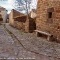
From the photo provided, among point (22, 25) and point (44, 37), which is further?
point (22, 25)

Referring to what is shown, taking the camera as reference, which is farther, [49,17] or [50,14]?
[49,17]

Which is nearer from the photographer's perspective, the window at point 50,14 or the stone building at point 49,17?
the stone building at point 49,17

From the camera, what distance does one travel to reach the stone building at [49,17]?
10.8m

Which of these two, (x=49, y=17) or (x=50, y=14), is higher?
(x=50, y=14)

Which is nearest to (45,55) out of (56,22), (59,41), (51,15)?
(59,41)

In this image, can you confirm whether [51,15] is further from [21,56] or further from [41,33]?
[21,56]

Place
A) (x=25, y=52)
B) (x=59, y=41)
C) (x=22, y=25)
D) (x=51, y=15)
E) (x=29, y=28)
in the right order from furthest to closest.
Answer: (x=22, y=25), (x=29, y=28), (x=51, y=15), (x=59, y=41), (x=25, y=52)

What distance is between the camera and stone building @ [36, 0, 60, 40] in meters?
10.8

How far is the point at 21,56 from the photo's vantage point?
7.14 m

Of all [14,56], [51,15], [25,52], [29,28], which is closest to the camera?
[14,56]

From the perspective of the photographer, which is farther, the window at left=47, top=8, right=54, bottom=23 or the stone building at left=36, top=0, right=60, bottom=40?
the window at left=47, top=8, right=54, bottom=23

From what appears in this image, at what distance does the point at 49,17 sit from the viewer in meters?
11.9

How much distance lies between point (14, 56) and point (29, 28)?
8.65m

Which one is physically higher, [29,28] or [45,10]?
[45,10]
